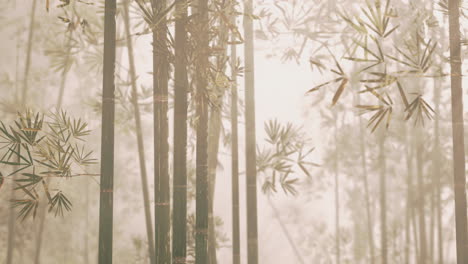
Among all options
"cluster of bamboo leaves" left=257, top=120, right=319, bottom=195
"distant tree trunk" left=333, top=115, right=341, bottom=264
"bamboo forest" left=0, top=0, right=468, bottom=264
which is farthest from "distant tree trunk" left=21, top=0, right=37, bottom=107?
"distant tree trunk" left=333, top=115, right=341, bottom=264

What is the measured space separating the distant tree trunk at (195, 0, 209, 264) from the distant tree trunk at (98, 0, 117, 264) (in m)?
0.48

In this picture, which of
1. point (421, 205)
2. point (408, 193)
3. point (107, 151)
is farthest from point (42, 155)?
point (408, 193)

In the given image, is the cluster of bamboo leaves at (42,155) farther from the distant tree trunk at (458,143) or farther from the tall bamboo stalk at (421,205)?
the tall bamboo stalk at (421,205)

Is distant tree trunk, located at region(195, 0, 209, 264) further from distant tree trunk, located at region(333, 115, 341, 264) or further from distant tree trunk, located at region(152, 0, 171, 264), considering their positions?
distant tree trunk, located at region(333, 115, 341, 264)

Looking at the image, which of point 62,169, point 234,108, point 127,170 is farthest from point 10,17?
point 62,169

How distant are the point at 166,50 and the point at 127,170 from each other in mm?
6123

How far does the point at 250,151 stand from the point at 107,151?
1.80 meters

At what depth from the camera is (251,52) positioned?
4324 millimetres

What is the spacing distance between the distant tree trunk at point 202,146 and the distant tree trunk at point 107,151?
48cm

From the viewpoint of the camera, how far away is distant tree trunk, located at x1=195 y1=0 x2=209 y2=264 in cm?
262

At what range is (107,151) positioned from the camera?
2383 mm

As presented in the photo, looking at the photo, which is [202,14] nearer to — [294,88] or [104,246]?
[104,246]

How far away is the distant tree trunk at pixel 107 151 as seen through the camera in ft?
7.80

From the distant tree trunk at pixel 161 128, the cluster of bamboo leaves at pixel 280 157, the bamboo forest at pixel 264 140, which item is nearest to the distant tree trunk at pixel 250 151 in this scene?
the bamboo forest at pixel 264 140
